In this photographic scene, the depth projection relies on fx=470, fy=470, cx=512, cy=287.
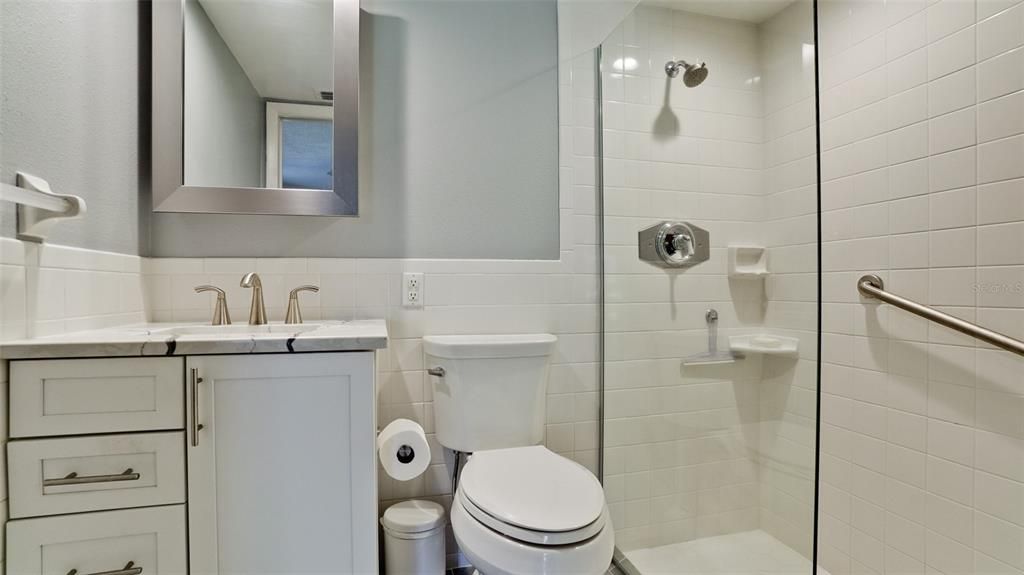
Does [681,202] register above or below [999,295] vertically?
above

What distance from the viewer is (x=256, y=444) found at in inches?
39.2

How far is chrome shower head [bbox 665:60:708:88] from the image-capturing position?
1.34m

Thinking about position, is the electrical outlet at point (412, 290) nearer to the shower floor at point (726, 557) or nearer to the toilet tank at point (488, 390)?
the toilet tank at point (488, 390)

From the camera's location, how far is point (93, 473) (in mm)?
915

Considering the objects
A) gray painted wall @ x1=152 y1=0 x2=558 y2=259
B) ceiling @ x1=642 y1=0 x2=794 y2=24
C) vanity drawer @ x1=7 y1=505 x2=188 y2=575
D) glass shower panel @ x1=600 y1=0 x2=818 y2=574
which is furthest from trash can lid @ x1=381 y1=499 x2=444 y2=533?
ceiling @ x1=642 y1=0 x2=794 y2=24

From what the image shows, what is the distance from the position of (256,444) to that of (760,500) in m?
→ 1.25

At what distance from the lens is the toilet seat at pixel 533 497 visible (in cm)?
98

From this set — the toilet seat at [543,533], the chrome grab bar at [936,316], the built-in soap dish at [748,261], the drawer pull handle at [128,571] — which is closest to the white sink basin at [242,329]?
the drawer pull handle at [128,571]

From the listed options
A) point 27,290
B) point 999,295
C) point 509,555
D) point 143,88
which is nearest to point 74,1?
point 143,88

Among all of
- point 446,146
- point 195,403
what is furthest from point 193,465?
point 446,146

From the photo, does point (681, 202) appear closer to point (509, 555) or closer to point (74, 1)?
point (509, 555)

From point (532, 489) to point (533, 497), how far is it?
0.04m

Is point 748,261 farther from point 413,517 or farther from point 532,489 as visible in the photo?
point 413,517

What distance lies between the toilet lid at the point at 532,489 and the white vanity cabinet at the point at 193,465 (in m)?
0.27
